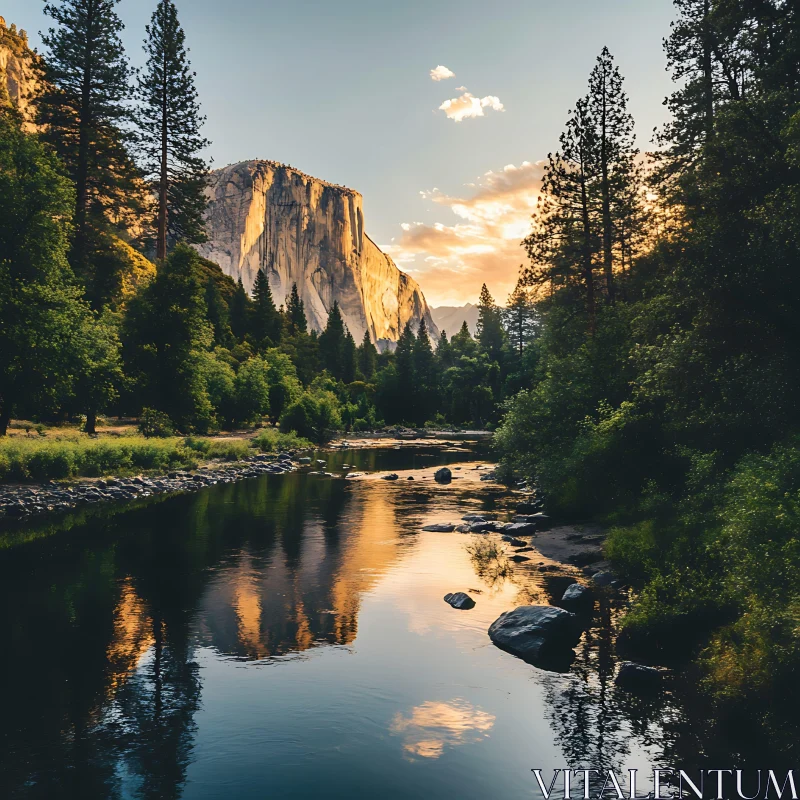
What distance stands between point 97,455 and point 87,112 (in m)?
27.3

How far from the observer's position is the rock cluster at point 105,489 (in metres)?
23.7

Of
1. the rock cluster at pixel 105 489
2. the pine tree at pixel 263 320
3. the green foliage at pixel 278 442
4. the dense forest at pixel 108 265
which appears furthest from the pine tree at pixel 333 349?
the rock cluster at pixel 105 489

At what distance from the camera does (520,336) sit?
386 feet

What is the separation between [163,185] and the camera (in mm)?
44750

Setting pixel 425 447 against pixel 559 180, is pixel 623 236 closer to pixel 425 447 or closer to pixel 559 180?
pixel 559 180

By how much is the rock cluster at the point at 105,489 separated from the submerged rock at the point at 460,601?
17.4 meters

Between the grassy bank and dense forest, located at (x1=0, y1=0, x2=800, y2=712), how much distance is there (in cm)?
264

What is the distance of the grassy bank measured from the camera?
26.2 metres

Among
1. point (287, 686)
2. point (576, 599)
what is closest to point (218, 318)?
point (576, 599)

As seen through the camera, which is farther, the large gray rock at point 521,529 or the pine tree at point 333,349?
the pine tree at point 333,349

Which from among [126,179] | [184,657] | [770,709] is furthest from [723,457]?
[126,179]

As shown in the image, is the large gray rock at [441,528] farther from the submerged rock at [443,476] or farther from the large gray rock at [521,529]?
the submerged rock at [443,476]

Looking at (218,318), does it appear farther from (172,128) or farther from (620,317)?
(620,317)

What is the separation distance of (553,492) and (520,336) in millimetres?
96902
